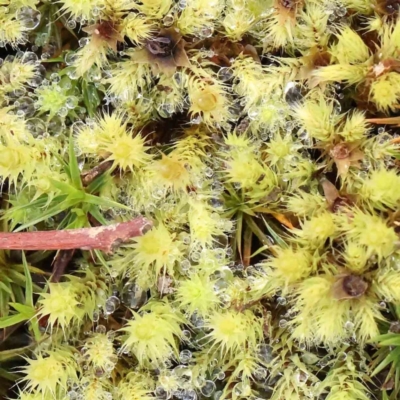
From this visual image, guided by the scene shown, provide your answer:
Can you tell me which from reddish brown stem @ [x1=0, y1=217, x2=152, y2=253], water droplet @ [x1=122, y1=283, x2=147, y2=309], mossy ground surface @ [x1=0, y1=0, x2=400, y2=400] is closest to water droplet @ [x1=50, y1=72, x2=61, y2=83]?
mossy ground surface @ [x1=0, y1=0, x2=400, y2=400]

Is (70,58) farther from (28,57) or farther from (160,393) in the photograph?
(160,393)

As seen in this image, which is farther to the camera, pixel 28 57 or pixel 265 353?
pixel 28 57

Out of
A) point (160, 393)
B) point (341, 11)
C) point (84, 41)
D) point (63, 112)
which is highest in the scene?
point (341, 11)

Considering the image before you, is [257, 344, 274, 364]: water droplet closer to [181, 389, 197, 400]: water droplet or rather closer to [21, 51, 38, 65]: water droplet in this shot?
[181, 389, 197, 400]: water droplet

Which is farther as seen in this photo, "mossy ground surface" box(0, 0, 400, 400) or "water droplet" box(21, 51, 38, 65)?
"water droplet" box(21, 51, 38, 65)

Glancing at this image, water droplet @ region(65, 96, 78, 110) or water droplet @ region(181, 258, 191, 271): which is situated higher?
water droplet @ region(65, 96, 78, 110)

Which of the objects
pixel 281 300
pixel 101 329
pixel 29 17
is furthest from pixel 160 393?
pixel 29 17

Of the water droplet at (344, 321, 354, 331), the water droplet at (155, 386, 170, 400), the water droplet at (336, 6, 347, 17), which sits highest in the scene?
the water droplet at (336, 6, 347, 17)

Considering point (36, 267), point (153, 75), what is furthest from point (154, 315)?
point (153, 75)
